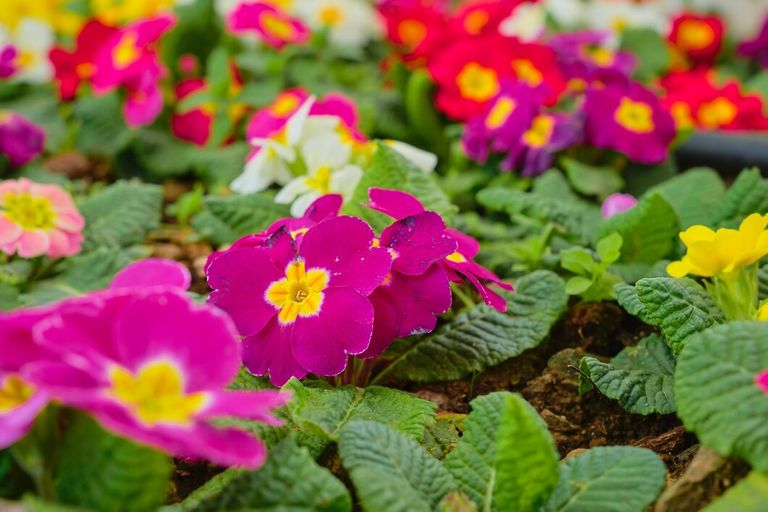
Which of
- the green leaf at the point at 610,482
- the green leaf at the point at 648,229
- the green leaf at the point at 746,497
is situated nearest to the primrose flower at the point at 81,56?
the green leaf at the point at 648,229

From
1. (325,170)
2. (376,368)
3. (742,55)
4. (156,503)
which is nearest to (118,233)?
(325,170)

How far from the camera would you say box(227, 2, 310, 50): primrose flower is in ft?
7.34

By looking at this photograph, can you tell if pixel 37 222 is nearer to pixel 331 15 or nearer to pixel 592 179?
pixel 592 179

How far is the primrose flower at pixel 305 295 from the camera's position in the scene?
1013 millimetres

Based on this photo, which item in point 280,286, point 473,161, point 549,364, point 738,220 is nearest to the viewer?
point 280,286

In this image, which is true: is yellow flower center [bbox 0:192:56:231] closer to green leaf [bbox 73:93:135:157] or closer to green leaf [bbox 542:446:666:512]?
green leaf [bbox 73:93:135:157]

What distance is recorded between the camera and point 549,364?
1.22 metres

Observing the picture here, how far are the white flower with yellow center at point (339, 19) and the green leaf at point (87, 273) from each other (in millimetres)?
1284

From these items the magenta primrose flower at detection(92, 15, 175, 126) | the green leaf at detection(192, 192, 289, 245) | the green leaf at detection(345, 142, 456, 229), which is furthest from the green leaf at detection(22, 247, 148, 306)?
the magenta primrose flower at detection(92, 15, 175, 126)

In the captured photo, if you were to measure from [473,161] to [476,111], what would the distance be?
141mm

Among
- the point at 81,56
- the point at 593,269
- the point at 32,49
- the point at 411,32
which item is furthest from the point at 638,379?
the point at 32,49

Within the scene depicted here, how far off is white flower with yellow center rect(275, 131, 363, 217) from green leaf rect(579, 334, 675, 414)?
501mm

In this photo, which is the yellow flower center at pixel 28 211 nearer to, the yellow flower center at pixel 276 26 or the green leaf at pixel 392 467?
the green leaf at pixel 392 467

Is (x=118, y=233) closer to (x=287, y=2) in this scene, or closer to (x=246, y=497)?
(x=246, y=497)
